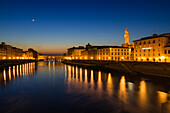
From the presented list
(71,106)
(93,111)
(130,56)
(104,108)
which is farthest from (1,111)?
(130,56)

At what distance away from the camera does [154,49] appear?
180 feet

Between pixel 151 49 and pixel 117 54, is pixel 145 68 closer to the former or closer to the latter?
pixel 151 49

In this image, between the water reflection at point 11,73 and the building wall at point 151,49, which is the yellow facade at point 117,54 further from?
the water reflection at point 11,73

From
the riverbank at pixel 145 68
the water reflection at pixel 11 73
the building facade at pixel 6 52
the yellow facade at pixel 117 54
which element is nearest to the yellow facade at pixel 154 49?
the riverbank at pixel 145 68

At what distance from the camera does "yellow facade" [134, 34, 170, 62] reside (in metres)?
50.1

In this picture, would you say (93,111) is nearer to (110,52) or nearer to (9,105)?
(9,105)

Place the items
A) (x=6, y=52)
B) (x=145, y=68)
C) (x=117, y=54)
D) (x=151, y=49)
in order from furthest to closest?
(x=6, y=52)
(x=117, y=54)
(x=151, y=49)
(x=145, y=68)

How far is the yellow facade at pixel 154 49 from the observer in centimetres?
5008

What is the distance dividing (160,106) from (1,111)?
823 inches

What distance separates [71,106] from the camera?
628 inches

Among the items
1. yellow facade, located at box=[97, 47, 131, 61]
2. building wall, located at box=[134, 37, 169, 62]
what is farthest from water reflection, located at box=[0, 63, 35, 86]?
building wall, located at box=[134, 37, 169, 62]

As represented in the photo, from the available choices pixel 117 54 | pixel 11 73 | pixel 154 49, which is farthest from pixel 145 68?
pixel 11 73

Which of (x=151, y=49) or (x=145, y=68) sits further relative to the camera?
(x=151, y=49)

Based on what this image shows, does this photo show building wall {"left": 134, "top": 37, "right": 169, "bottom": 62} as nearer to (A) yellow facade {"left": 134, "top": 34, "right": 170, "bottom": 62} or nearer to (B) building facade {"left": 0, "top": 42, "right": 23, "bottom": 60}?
(A) yellow facade {"left": 134, "top": 34, "right": 170, "bottom": 62}
